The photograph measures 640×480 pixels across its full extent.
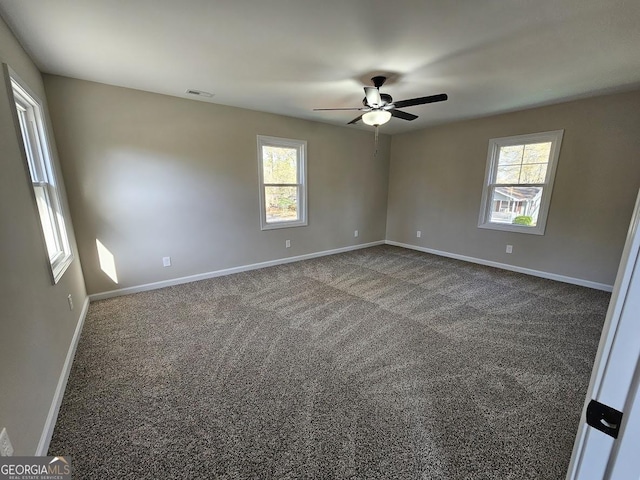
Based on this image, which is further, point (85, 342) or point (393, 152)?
point (393, 152)

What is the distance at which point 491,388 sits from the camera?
188 cm

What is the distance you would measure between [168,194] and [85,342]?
1.88m

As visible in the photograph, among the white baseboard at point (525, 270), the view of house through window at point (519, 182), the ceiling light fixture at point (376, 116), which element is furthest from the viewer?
the view of house through window at point (519, 182)

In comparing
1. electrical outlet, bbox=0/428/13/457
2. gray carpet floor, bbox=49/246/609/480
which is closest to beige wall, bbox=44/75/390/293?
gray carpet floor, bbox=49/246/609/480

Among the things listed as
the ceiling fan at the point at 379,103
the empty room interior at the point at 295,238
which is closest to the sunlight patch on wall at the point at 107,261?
the empty room interior at the point at 295,238

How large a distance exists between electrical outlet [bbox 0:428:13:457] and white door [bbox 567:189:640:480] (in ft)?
6.46

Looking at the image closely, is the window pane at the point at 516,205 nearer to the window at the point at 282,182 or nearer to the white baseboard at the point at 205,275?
the white baseboard at the point at 205,275

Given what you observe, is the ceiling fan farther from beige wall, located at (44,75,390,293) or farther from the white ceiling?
beige wall, located at (44,75,390,293)

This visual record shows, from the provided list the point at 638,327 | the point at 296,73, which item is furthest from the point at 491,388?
the point at 296,73

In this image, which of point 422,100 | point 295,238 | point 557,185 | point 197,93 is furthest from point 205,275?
point 557,185

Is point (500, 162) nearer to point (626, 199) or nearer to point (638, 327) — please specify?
point (626, 199)

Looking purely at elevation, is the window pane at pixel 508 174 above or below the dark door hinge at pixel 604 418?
above

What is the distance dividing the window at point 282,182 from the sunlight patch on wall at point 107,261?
6.63 ft

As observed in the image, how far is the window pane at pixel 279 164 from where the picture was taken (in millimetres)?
4328
